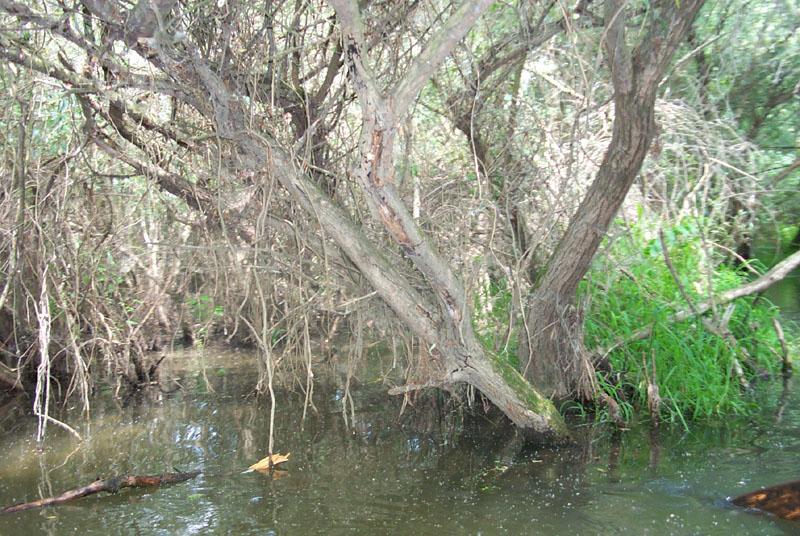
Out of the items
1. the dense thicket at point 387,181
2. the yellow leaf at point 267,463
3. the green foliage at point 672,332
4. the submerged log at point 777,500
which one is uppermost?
the dense thicket at point 387,181

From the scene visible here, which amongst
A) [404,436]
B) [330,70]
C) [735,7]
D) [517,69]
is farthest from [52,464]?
[735,7]

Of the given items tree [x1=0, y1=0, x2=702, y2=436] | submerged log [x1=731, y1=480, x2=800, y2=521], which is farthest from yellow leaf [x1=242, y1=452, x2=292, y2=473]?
submerged log [x1=731, y1=480, x2=800, y2=521]

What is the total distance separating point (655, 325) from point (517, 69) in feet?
7.64

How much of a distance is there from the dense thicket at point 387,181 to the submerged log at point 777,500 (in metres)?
1.20

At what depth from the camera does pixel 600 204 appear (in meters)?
4.58

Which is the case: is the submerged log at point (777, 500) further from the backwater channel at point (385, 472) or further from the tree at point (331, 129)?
the tree at point (331, 129)

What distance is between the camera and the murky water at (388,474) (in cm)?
376

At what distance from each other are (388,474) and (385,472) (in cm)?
4

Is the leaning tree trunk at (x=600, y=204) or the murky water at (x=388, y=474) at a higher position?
the leaning tree trunk at (x=600, y=204)

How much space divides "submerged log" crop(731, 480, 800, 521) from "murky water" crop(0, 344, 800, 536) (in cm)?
7

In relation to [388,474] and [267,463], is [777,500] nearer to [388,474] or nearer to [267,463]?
[388,474]

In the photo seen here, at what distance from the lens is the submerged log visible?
3623 millimetres

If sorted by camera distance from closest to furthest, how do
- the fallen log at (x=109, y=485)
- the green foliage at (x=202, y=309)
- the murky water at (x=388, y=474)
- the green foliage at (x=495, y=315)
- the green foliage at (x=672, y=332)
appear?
the murky water at (x=388, y=474) → the fallen log at (x=109, y=485) → the green foliage at (x=672, y=332) → the green foliage at (x=495, y=315) → the green foliage at (x=202, y=309)

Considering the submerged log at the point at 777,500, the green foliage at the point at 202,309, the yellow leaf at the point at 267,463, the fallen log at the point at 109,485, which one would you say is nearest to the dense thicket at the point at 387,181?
the green foliage at the point at 202,309
